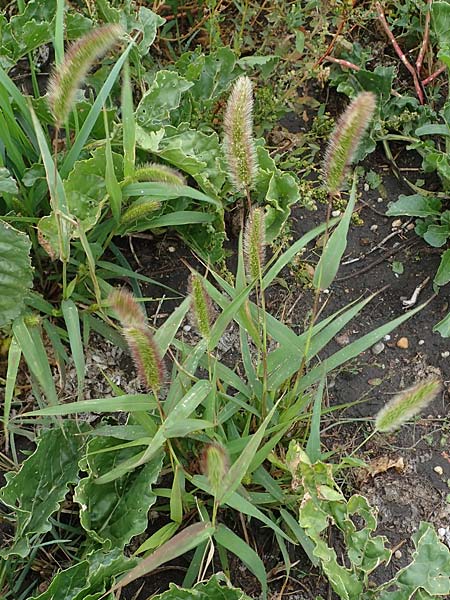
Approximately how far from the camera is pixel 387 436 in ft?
6.68

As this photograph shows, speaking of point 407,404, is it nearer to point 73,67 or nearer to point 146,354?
point 146,354

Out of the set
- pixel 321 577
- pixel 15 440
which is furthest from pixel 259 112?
pixel 321 577

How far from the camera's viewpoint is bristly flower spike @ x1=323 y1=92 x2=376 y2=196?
53.7 inches

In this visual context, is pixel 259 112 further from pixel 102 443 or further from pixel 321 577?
pixel 321 577

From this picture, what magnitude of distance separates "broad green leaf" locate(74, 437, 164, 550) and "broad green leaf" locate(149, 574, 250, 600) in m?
0.19

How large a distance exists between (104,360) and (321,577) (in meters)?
0.79

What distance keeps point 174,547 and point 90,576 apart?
0.19m

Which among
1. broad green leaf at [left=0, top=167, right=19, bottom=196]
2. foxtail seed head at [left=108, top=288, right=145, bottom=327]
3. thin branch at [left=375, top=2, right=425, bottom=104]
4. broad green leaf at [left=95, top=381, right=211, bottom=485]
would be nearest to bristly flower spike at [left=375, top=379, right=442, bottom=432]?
broad green leaf at [left=95, top=381, right=211, bottom=485]

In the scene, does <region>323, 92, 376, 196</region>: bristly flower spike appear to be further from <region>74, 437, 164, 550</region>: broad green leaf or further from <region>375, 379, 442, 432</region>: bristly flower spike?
<region>74, 437, 164, 550</region>: broad green leaf

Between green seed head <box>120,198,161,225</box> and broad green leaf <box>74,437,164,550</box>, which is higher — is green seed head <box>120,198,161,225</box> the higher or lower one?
the higher one

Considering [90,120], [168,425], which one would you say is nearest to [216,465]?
[168,425]

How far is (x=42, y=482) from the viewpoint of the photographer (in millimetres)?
1758

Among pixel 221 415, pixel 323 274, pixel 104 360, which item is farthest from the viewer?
pixel 104 360

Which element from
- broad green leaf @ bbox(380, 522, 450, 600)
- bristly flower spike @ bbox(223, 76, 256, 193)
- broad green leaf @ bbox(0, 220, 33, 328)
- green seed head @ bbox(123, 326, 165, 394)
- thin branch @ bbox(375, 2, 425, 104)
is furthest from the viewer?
thin branch @ bbox(375, 2, 425, 104)
